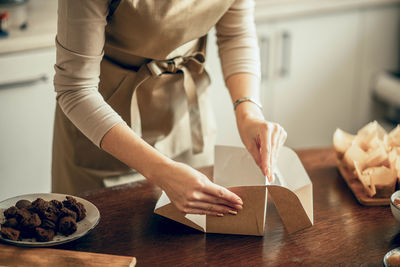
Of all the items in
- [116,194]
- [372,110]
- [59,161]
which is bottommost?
[372,110]

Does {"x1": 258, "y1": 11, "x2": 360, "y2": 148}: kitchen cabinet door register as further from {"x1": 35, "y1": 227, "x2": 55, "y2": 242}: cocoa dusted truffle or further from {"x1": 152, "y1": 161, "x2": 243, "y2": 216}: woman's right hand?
{"x1": 35, "y1": 227, "x2": 55, "y2": 242}: cocoa dusted truffle

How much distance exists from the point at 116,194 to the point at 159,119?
0.33m

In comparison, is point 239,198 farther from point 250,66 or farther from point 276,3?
point 276,3

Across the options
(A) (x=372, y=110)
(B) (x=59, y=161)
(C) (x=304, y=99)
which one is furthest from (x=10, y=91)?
(A) (x=372, y=110)

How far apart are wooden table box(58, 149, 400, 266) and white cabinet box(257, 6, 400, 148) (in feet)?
5.42

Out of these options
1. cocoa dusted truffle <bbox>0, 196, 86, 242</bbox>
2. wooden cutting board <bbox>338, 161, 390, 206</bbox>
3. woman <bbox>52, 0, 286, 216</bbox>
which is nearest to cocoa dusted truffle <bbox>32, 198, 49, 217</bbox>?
cocoa dusted truffle <bbox>0, 196, 86, 242</bbox>

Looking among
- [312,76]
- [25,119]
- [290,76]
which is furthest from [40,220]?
[312,76]

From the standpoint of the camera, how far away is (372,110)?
3.17m

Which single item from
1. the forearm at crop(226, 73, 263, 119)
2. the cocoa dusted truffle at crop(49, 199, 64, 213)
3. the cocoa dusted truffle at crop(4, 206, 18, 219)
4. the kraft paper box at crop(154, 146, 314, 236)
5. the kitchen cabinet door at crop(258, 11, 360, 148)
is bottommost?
the kitchen cabinet door at crop(258, 11, 360, 148)

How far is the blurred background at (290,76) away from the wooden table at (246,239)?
0.99 metres

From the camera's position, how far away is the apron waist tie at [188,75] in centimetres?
141

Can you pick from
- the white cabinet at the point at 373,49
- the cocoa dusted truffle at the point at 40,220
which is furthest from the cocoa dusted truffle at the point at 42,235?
the white cabinet at the point at 373,49

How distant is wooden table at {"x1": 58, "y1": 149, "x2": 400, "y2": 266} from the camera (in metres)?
1.02

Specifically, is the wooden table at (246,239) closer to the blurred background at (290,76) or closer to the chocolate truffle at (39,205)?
the chocolate truffle at (39,205)
